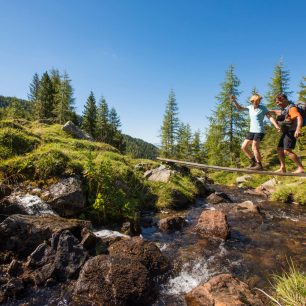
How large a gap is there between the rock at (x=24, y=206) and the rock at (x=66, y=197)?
38 centimetres

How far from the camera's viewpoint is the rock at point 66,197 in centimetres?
968

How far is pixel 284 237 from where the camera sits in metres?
10.6

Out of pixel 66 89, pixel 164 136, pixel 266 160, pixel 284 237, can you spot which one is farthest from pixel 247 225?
pixel 66 89

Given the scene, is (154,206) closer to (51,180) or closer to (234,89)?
(51,180)

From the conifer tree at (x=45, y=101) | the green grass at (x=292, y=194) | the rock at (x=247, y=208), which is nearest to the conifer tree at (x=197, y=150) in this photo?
the conifer tree at (x=45, y=101)

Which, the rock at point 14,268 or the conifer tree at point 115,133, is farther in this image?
the conifer tree at point 115,133

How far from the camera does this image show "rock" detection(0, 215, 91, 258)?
7035 mm

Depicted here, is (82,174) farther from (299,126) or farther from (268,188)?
(268,188)

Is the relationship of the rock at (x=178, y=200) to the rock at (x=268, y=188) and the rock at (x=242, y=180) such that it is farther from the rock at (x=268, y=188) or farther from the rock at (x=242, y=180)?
the rock at (x=242, y=180)

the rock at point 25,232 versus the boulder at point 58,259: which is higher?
the rock at point 25,232

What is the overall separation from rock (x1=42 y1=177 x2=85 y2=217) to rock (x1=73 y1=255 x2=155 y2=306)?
4.03 m

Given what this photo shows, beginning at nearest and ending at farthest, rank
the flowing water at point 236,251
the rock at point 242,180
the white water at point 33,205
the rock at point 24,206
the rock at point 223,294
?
the rock at point 223,294, the flowing water at point 236,251, the rock at point 24,206, the white water at point 33,205, the rock at point 242,180

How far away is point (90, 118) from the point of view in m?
58.1

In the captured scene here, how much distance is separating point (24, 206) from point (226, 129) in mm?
33242
